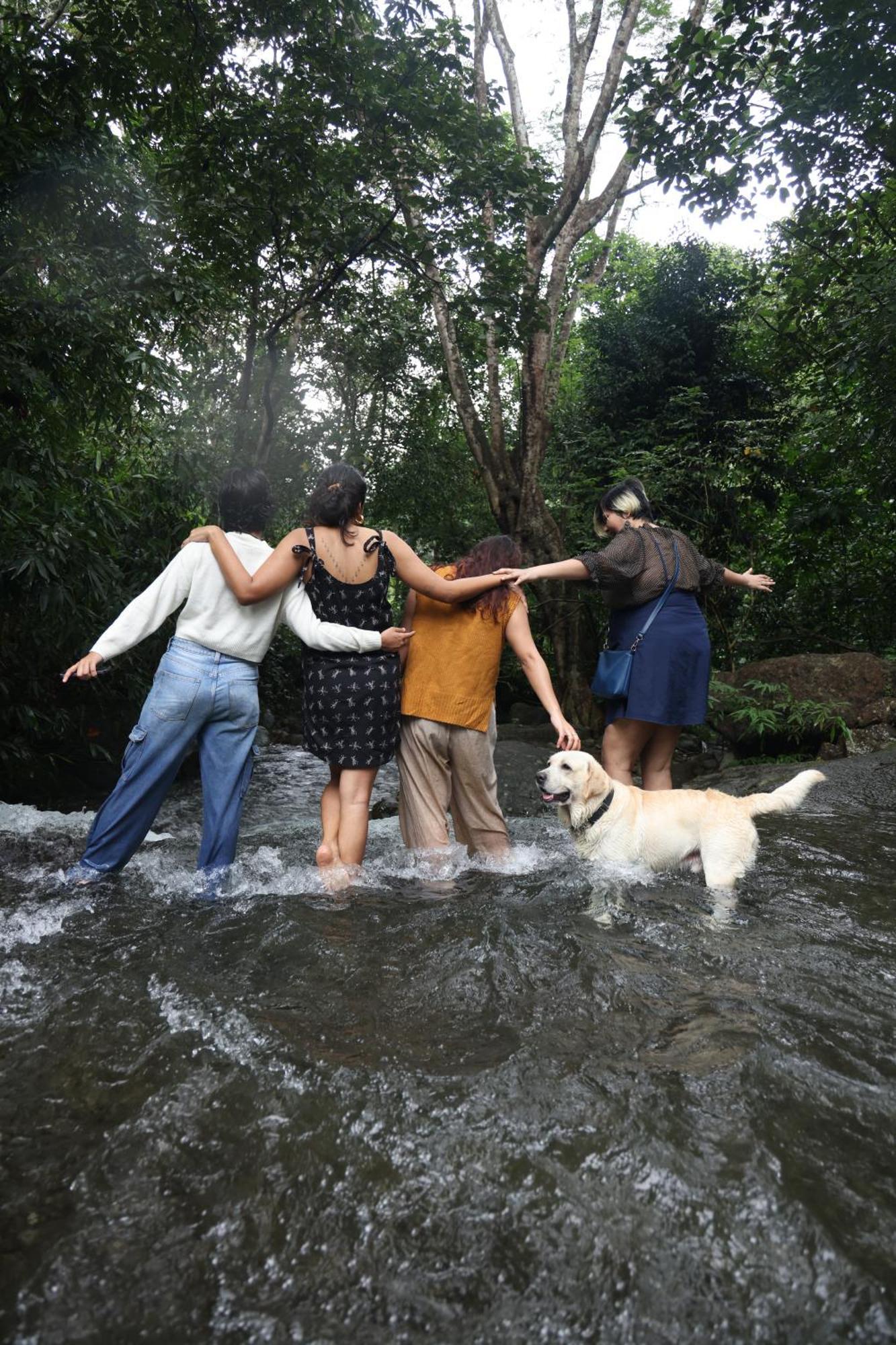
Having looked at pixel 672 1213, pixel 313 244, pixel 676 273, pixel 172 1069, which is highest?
pixel 676 273

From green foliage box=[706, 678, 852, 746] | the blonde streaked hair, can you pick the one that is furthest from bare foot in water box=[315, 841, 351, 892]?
green foliage box=[706, 678, 852, 746]

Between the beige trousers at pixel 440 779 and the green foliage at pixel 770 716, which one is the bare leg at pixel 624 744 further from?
the green foliage at pixel 770 716

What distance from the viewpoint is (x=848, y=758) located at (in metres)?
8.09

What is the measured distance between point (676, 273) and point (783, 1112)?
14440 mm

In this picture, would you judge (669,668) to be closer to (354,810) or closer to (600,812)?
(600,812)

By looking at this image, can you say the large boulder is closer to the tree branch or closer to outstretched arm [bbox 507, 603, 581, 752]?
outstretched arm [bbox 507, 603, 581, 752]

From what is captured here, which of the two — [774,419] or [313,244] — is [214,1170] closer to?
[313,244]

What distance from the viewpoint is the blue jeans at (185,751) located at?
405cm

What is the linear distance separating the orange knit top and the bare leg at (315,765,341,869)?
20.5 inches

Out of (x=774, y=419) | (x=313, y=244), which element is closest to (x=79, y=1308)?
(x=313, y=244)

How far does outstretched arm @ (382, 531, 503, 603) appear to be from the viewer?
173 inches

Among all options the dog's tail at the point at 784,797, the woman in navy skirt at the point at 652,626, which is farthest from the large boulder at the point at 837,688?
the dog's tail at the point at 784,797

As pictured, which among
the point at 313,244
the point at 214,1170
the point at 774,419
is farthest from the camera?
the point at 774,419

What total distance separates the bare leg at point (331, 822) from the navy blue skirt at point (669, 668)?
75.6 inches
